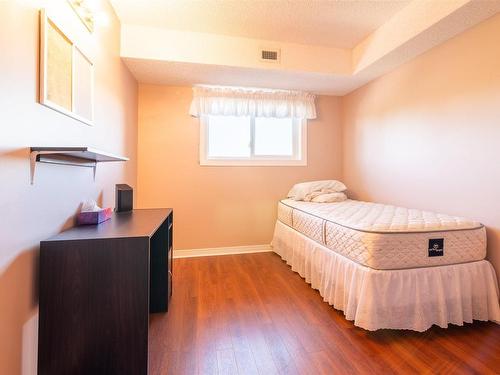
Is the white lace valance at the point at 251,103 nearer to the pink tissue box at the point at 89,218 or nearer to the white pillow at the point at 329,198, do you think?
the white pillow at the point at 329,198

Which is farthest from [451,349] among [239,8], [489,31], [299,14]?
[239,8]

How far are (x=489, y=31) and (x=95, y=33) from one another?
2836mm

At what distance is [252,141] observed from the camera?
136 inches

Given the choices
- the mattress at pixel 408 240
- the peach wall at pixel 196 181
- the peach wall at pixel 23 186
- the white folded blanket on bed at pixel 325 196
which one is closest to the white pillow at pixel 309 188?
the white folded blanket on bed at pixel 325 196

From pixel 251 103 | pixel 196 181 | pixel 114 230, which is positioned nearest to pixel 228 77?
pixel 251 103

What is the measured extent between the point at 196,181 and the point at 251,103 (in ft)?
4.08

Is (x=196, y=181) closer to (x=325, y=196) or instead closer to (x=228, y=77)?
(x=228, y=77)

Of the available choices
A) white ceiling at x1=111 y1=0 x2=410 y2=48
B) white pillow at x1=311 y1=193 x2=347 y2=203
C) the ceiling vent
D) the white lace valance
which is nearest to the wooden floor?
white pillow at x1=311 y1=193 x2=347 y2=203

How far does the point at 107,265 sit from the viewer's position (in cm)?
116

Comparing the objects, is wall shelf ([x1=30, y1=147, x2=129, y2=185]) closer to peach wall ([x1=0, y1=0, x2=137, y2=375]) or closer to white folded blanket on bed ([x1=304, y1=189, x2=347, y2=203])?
peach wall ([x1=0, y1=0, x2=137, y2=375])

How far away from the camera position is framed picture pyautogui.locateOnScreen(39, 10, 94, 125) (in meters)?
1.17

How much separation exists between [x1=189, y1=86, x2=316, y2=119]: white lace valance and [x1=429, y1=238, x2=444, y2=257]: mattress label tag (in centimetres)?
226

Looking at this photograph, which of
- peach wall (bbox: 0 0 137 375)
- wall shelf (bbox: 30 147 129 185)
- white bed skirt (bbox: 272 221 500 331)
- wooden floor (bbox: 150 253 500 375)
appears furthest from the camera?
white bed skirt (bbox: 272 221 500 331)

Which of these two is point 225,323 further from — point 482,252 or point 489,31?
point 489,31
